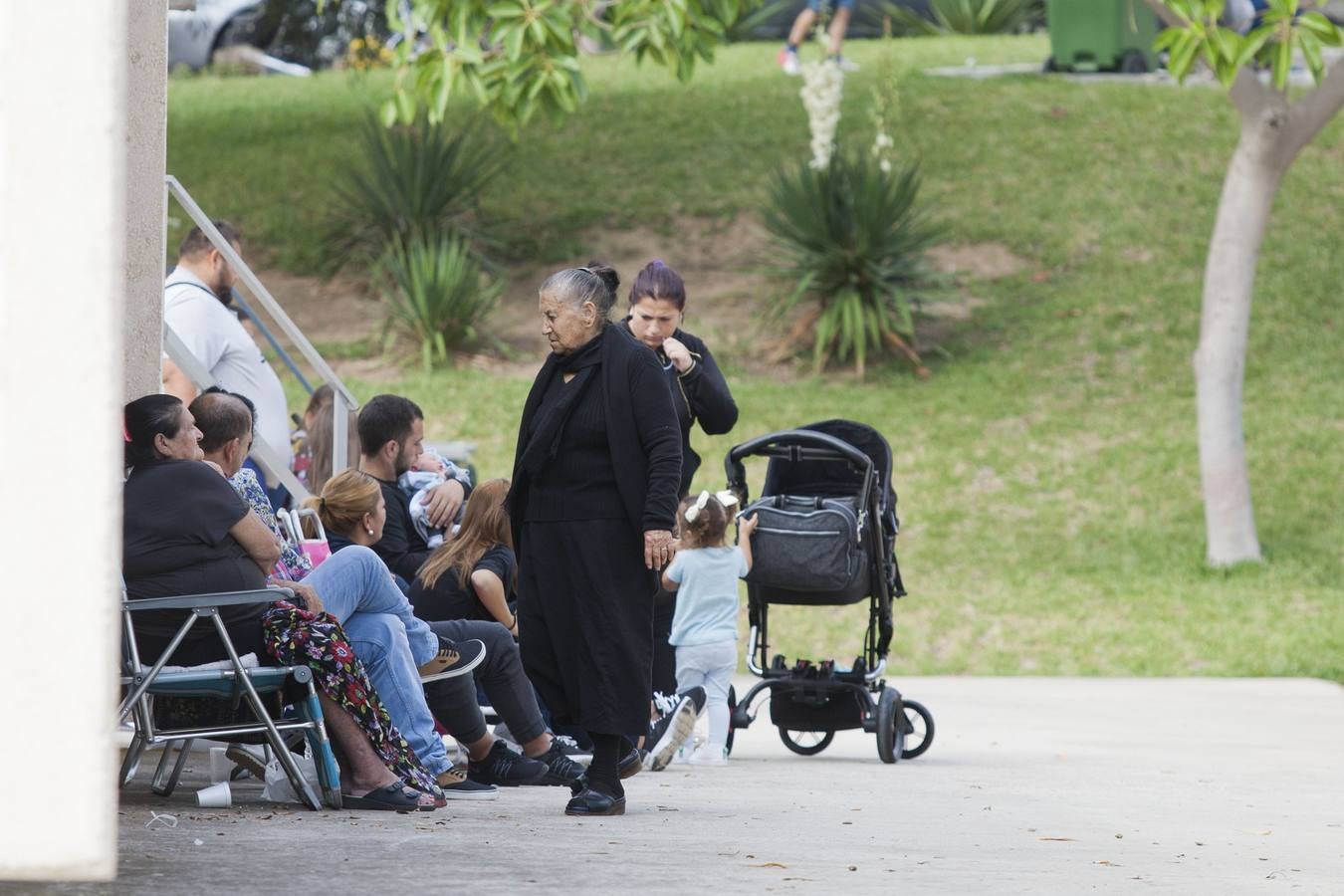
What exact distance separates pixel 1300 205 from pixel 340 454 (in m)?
13.1

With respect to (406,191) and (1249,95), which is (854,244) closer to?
(1249,95)

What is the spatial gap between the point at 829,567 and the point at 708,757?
927 millimetres

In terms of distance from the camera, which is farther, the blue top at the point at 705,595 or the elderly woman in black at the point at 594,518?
the blue top at the point at 705,595

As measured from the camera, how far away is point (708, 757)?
7.93 meters

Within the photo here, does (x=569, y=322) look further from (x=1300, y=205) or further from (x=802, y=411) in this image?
(x=1300, y=205)

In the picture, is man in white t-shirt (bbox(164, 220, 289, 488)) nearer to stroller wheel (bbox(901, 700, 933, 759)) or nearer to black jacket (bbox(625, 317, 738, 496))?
black jacket (bbox(625, 317, 738, 496))

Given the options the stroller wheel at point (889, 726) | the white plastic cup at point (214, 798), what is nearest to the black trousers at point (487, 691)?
the white plastic cup at point (214, 798)

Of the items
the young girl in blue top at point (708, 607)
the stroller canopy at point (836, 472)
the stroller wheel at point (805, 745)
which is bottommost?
the stroller wheel at point (805, 745)

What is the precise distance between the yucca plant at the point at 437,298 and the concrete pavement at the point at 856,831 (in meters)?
8.51

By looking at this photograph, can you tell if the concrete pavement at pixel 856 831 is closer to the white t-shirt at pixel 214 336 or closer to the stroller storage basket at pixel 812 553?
the stroller storage basket at pixel 812 553

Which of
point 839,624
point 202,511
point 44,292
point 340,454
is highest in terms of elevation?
point 44,292

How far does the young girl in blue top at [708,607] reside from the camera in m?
7.68

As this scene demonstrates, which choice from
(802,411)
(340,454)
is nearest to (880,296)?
(802,411)

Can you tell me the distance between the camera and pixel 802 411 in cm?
1582
